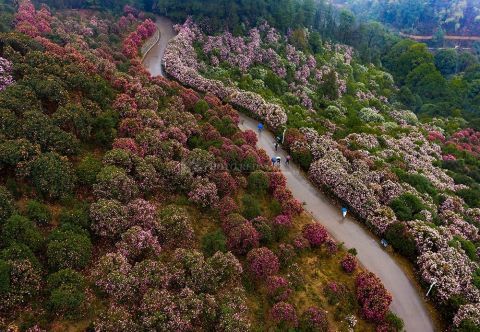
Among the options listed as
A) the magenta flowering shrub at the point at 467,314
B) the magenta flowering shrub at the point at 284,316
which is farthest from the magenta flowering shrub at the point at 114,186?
the magenta flowering shrub at the point at 467,314

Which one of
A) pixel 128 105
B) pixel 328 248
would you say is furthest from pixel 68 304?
pixel 128 105

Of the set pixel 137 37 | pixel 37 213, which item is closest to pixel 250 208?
pixel 37 213

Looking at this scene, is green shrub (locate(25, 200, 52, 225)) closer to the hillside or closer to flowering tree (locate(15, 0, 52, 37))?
the hillside

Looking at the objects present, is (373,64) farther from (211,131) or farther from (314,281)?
(314,281)

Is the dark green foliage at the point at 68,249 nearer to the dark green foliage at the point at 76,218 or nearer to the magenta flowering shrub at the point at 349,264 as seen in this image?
the dark green foliage at the point at 76,218

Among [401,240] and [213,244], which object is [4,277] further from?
[401,240]
